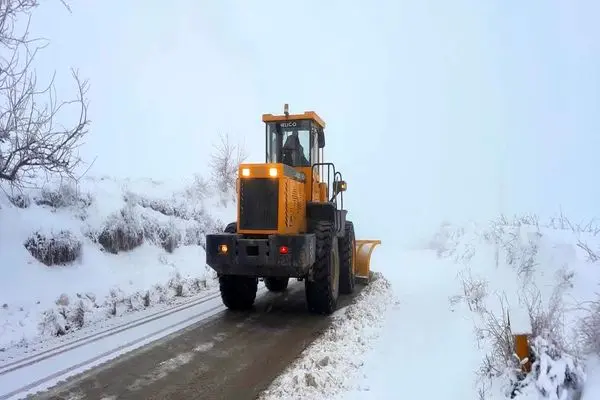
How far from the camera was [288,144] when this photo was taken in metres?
9.51

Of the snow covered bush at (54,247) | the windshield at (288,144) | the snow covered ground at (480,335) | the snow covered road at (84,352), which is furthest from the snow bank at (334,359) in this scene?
the snow covered bush at (54,247)

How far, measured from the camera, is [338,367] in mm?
5438

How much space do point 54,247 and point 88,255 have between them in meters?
0.90

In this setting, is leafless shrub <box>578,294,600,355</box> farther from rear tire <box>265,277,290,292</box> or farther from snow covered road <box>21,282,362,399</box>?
rear tire <box>265,277,290,292</box>

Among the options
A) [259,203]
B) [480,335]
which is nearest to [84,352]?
[259,203]

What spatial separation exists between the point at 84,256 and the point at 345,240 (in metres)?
5.55

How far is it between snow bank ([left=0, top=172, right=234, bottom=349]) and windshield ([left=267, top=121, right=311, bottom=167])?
11.6 ft

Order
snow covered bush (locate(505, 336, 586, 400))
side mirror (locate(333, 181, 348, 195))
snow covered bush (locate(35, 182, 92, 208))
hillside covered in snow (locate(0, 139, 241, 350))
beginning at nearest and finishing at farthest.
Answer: snow covered bush (locate(505, 336, 586, 400)), hillside covered in snow (locate(0, 139, 241, 350)), side mirror (locate(333, 181, 348, 195)), snow covered bush (locate(35, 182, 92, 208))

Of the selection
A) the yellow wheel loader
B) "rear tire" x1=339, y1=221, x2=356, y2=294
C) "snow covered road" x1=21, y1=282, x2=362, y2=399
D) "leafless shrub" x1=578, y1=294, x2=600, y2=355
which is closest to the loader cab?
the yellow wheel loader

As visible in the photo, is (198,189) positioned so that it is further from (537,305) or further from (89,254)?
(537,305)

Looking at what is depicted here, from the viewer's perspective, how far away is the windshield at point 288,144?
949 cm

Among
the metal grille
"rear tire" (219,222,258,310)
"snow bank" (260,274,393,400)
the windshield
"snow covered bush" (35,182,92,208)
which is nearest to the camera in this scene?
"snow bank" (260,274,393,400)

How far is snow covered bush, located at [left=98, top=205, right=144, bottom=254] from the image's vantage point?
1150cm

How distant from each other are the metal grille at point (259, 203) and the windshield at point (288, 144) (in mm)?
1614
